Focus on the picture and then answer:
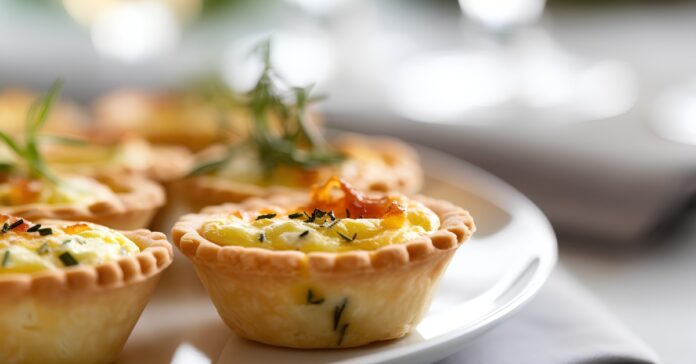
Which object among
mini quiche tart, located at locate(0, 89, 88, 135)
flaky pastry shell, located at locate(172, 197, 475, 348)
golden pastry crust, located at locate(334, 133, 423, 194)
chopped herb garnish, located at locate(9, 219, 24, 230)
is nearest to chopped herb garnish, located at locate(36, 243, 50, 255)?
chopped herb garnish, located at locate(9, 219, 24, 230)

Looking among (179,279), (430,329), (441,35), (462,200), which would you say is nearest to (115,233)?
(179,279)

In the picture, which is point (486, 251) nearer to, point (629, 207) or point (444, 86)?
point (629, 207)

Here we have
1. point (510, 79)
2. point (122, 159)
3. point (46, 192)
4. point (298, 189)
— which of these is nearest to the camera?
point (46, 192)

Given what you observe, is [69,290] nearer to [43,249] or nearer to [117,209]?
[43,249]

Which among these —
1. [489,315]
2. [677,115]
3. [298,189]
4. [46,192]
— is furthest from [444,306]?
[677,115]

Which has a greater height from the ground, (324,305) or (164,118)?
(324,305)
